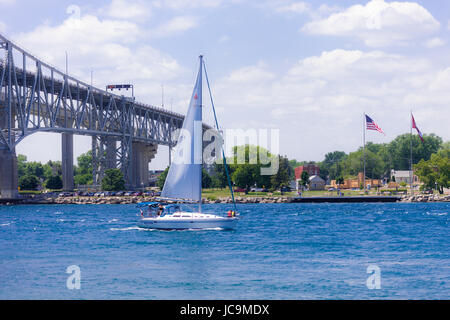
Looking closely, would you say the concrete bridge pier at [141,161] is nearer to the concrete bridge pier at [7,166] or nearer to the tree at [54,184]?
the tree at [54,184]

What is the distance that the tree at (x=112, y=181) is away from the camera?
11612 centimetres

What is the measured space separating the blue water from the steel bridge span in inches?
1841

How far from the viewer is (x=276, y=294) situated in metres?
20.9

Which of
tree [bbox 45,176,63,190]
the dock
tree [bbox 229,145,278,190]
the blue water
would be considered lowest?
the blue water

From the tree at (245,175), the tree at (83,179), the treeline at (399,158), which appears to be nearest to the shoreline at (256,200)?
the tree at (245,175)

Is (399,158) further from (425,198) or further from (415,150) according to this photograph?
(425,198)

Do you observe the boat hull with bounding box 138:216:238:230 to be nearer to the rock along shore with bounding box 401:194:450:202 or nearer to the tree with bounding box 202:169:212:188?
the rock along shore with bounding box 401:194:450:202

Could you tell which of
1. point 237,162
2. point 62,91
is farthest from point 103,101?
point 237,162

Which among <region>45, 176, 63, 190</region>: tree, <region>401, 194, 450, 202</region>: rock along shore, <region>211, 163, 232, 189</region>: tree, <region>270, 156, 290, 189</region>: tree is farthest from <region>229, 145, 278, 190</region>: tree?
<region>45, 176, 63, 190</region>: tree

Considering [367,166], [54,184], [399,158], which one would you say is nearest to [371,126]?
[54,184]

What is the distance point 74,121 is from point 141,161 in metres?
Answer: 34.3

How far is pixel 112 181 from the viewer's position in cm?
11644

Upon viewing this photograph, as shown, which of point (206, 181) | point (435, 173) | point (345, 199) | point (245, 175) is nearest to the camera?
point (345, 199)

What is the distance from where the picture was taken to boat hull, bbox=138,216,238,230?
1593 inches
